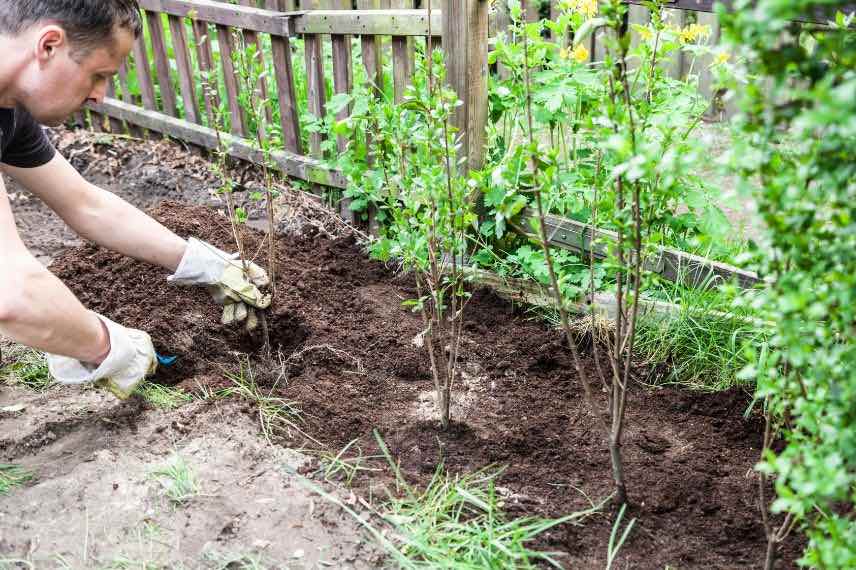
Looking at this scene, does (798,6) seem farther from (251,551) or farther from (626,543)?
(251,551)

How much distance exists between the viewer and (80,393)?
117 inches

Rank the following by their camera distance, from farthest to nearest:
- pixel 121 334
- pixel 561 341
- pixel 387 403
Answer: pixel 561 341
pixel 387 403
pixel 121 334

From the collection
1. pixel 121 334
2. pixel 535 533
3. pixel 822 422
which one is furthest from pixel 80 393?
pixel 822 422

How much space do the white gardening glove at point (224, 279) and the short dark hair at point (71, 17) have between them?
0.98 m

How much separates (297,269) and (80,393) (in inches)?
47.5

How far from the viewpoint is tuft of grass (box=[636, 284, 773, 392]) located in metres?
2.94

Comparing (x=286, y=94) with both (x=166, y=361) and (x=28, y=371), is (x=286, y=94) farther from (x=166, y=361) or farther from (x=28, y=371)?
(x=28, y=371)

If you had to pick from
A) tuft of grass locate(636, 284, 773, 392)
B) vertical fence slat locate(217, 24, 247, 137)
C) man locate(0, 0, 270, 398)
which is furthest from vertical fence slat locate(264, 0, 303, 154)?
tuft of grass locate(636, 284, 773, 392)

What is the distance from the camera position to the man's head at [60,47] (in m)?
2.39

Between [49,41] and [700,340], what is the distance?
2.56 metres

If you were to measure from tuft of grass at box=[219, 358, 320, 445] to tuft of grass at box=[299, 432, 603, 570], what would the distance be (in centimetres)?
34

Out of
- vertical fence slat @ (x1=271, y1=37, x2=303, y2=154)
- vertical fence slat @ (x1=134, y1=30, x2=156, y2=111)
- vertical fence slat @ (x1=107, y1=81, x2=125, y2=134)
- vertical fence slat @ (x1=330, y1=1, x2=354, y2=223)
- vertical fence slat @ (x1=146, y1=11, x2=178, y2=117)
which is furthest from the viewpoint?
vertical fence slat @ (x1=107, y1=81, x2=125, y2=134)

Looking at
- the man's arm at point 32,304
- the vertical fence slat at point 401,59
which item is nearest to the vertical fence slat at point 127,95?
the vertical fence slat at point 401,59

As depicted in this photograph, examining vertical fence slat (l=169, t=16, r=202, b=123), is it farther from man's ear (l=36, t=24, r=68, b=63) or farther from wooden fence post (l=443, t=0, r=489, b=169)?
man's ear (l=36, t=24, r=68, b=63)
